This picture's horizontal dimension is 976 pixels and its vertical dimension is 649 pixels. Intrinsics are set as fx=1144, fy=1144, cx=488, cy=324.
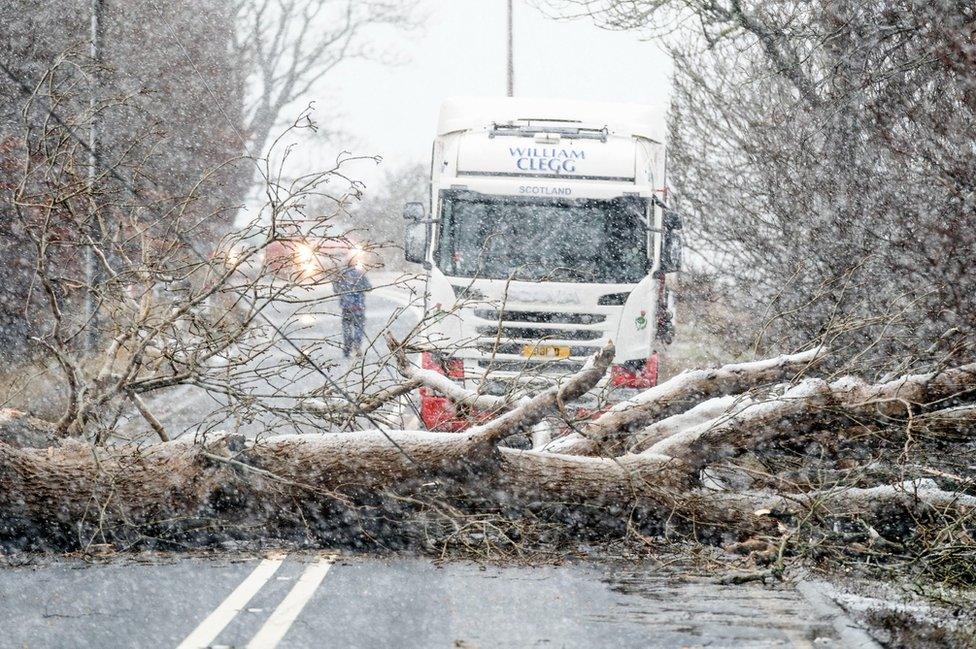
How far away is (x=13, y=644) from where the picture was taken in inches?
206

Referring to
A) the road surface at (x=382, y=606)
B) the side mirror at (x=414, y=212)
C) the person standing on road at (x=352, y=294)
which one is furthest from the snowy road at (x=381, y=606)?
the side mirror at (x=414, y=212)

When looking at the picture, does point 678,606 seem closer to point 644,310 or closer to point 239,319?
point 239,319

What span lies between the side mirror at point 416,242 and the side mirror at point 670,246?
94.0 inches

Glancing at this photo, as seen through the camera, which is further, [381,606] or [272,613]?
[381,606]

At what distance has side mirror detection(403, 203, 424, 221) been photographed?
441 inches

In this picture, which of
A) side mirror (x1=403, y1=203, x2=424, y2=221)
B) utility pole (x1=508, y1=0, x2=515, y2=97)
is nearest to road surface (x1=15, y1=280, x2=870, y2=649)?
side mirror (x1=403, y1=203, x2=424, y2=221)

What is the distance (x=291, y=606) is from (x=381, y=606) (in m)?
0.47

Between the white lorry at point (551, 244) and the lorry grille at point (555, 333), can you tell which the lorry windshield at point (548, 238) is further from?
the lorry grille at point (555, 333)

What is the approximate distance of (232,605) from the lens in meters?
6.06

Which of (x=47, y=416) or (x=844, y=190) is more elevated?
(x=844, y=190)

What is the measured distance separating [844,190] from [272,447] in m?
6.69

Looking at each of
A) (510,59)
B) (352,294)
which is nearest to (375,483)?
(352,294)

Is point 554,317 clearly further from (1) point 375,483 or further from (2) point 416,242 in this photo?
(1) point 375,483

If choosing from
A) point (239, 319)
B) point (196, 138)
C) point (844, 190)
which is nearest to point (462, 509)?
point (239, 319)
